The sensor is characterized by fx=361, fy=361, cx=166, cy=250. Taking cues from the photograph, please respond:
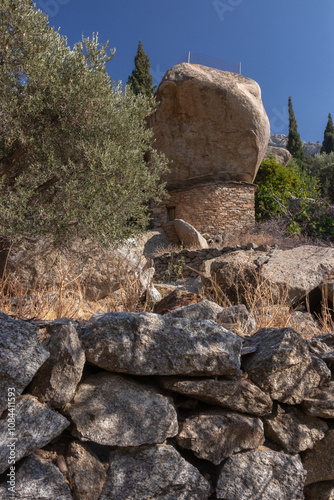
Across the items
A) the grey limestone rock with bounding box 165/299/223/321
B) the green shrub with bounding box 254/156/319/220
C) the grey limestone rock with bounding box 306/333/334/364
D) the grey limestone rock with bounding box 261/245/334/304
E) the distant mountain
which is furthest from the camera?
the distant mountain

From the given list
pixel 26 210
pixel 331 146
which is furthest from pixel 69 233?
pixel 331 146

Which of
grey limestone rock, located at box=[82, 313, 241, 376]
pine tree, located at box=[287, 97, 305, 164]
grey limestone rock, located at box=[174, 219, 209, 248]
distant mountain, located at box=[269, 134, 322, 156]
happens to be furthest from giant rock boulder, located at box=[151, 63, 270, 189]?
distant mountain, located at box=[269, 134, 322, 156]

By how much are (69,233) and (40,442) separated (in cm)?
388

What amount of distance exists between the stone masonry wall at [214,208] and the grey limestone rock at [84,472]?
12278 mm

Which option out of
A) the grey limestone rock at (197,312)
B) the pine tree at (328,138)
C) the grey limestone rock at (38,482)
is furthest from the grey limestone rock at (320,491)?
the pine tree at (328,138)

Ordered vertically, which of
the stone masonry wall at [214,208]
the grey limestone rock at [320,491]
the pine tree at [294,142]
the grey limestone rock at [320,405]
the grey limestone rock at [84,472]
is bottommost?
the grey limestone rock at [320,491]

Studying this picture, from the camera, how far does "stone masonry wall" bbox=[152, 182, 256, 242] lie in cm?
1427

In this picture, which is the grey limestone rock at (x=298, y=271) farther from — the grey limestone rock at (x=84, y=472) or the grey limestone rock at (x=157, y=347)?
the grey limestone rock at (x=84, y=472)

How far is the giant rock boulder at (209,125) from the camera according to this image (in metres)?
13.9

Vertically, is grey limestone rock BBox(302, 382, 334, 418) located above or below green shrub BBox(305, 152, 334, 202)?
below

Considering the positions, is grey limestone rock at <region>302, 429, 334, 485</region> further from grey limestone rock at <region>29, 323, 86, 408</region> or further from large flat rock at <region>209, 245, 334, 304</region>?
large flat rock at <region>209, 245, 334, 304</region>

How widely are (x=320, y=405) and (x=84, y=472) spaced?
4.88 ft

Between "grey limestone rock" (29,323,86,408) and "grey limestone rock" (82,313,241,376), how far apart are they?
0.39 ft

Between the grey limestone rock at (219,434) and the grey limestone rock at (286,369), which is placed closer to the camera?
the grey limestone rock at (219,434)
